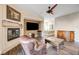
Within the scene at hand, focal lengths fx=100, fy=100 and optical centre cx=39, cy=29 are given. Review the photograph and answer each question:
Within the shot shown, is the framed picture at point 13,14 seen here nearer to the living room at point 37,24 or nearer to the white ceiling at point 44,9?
the living room at point 37,24

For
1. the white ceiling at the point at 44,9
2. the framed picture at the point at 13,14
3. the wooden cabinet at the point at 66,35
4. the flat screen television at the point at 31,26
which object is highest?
the white ceiling at the point at 44,9

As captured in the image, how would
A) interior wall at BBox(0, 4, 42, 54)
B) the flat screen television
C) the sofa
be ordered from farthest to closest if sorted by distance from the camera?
the flat screen television → the sofa → interior wall at BBox(0, 4, 42, 54)

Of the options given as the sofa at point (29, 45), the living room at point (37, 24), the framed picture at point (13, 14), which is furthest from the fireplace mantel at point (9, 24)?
the sofa at point (29, 45)

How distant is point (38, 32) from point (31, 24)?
25 cm

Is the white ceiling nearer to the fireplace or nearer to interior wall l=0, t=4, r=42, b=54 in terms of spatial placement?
interior wall l=0, t=4, r=42, b=54

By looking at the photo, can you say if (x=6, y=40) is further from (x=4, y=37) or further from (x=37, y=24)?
(x=37, y=24)

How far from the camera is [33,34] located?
2.31m

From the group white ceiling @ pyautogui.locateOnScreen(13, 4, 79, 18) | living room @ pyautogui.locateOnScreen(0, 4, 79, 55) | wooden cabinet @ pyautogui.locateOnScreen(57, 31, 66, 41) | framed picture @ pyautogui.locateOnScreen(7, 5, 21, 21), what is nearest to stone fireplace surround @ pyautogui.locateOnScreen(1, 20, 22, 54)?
living room @ pyautogui.locateOnScreen(0, 4, 79, 55)

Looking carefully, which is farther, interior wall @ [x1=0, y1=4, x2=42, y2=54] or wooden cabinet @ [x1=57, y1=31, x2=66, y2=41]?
wooden cabinet @ [x1=57, y1=31, x2=66, y2=41]

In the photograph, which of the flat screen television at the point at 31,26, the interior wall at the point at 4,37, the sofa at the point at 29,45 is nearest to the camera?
the interior wall at the point at 4,37

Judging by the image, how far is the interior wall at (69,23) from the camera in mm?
2187

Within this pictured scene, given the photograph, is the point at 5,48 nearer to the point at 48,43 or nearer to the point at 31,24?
the point at 31,24

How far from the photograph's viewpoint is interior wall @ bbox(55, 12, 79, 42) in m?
2.19
